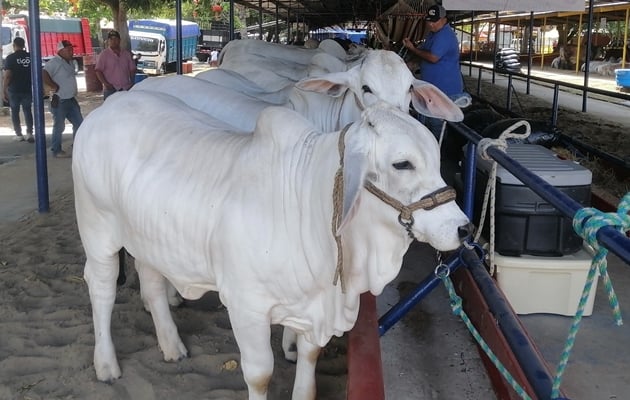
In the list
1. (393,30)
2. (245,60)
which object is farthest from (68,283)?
(393,30)

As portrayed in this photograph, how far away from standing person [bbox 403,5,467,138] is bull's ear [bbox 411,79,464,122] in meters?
2.10

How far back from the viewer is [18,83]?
11102mm

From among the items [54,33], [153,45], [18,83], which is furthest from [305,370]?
[153,45]

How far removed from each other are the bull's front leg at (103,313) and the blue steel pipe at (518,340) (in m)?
1.75

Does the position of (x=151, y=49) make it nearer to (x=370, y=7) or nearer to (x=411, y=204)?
(x=370, y=7)

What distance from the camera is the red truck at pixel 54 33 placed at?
85.6ft

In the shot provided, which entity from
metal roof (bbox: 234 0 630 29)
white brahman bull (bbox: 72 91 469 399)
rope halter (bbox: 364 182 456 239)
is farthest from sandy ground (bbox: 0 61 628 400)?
metal roof (bbox: 234 0 630 29)

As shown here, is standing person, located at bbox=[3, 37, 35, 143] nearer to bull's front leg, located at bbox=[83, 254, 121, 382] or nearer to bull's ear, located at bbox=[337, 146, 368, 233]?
bull's front leg, located at bbox=[83, 254, 121, 382]

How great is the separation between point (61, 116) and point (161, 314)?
7.17 metres

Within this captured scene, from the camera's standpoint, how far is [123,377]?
3.28m

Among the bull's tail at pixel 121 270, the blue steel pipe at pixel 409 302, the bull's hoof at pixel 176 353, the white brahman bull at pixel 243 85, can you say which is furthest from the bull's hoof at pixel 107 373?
the white brahman bull at pixel 243 85

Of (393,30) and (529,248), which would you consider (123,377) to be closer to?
(529,248)

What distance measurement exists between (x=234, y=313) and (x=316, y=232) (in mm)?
464

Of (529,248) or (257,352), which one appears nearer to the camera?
(257,352)
